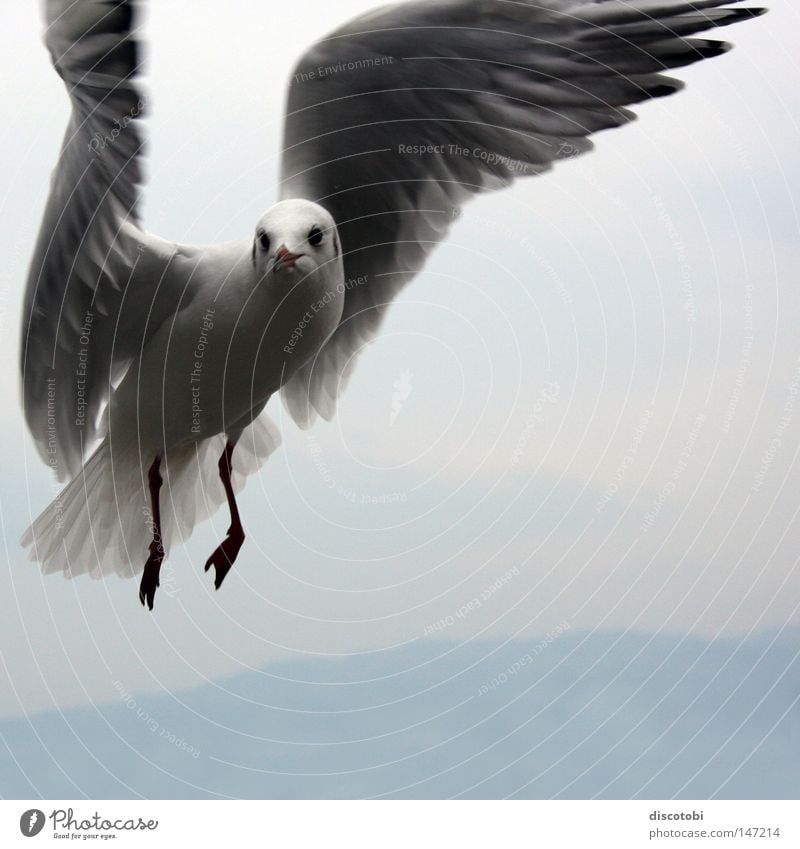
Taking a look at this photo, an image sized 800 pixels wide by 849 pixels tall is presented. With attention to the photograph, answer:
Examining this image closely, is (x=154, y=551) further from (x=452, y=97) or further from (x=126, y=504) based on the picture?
(x=452, y=97)

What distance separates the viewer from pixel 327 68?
252 cm

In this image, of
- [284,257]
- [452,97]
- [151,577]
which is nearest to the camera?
→ [284,257]

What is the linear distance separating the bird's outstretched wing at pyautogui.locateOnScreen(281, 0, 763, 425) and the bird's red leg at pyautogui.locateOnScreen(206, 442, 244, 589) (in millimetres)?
524

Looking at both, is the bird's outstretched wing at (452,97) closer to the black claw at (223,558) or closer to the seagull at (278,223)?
the seagull at (278,223)

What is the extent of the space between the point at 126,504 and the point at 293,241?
2.66 ft

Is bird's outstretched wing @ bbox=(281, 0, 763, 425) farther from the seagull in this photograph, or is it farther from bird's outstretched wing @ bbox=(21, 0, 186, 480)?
bird's outstretched wing @ bbox=(21, 0, 186, 480)

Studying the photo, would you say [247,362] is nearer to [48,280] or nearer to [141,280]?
[141,280]

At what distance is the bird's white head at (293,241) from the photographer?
2443mm

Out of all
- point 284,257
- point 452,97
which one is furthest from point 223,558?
point 452,97

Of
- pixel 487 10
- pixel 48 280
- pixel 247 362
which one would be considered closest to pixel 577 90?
pixel 487 10

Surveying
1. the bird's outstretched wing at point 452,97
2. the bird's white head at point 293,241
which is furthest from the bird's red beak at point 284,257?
the bird's outstretched wing at point 452,97

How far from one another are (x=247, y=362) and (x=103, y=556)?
0.60 meters

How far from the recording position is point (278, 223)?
8.06 feet

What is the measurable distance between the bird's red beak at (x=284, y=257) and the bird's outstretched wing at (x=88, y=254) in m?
0.27
